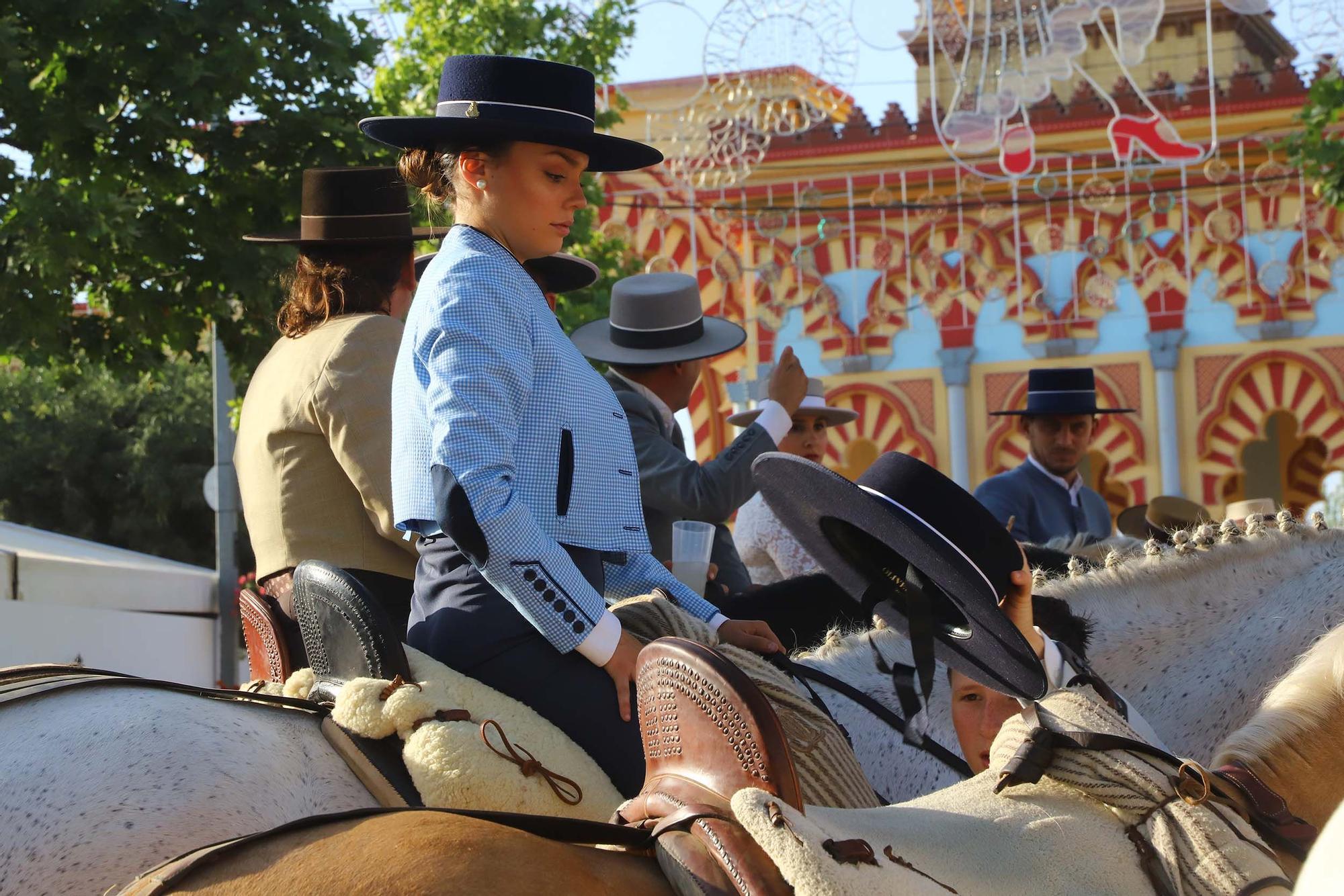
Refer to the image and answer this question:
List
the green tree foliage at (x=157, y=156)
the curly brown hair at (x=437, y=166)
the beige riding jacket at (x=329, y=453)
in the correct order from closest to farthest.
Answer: the curly brown hair at (x=437, y=166)
the beige riding jacket at (x=329, y=453)
the green tree foliage at (x=157, y=156)

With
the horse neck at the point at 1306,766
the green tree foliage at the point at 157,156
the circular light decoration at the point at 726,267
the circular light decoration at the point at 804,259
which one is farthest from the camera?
the circular light decoration at the point at 726,267

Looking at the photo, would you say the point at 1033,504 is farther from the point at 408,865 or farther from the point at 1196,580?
the point at 408,865

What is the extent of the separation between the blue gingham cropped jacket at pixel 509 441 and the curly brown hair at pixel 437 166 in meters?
0.10

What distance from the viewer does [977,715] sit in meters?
2.58

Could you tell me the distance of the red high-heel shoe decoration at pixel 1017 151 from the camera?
13242mm

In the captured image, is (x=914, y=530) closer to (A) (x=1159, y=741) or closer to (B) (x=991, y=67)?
(A) (x=1159, y=741)

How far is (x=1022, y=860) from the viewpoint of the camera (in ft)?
5.60

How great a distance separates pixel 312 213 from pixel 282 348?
0.37 metres

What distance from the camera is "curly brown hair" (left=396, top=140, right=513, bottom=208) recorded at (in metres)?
2.41

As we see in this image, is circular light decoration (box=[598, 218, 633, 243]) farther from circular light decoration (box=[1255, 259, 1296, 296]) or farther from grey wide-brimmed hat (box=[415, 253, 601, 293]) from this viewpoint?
grey wide-brimmed hat (box=[415, 253, 601, 293])

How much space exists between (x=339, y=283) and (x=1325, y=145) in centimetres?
660

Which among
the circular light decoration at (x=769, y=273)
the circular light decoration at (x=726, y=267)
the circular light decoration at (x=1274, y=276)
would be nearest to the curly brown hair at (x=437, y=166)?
the circular light decoration at (x=769, y=273)

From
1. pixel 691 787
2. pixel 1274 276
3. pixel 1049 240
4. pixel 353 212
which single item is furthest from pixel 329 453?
pixel 1274 276

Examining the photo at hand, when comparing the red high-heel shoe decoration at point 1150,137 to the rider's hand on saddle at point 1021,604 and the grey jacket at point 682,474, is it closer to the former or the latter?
the grey jacket at point 682,474
